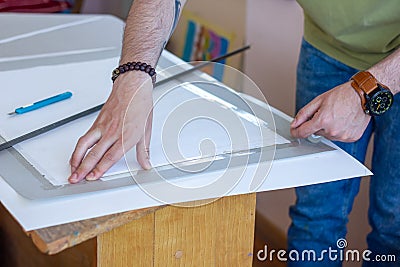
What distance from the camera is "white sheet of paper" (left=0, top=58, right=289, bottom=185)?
1.04m

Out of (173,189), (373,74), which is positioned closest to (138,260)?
(173,189)

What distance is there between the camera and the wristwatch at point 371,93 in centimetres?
110

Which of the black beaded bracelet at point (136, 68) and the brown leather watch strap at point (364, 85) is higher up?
the brown leather watch strap at point (364, 85)

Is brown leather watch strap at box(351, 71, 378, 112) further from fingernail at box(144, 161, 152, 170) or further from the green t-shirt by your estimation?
fingernail at box(144, 161, 152, 170)

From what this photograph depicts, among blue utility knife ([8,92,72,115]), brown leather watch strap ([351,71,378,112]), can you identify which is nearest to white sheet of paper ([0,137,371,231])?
brown leather watch strap ([351,71,378,112])

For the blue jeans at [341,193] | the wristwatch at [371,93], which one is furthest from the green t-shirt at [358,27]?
the wristwatch at [371,93]

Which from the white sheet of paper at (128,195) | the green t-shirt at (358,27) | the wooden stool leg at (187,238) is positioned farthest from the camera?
the green t-shirt at (358,27)

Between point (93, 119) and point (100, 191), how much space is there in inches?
9.4

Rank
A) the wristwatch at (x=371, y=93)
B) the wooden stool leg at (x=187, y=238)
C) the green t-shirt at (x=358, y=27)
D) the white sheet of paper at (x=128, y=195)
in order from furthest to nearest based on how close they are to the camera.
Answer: the green t-shirt at (x=358, y=27)
the wristwatch at (x=371, y=93)
the wooden stool leg at (x=187, y=238)
the white sheet of paper at (x=128, y=195)

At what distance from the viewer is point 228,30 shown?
2.15 meters

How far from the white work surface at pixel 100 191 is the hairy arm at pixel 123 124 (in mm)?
53

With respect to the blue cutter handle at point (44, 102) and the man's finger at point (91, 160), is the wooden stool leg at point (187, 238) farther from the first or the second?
the blue cutter handle at point (44, 102)

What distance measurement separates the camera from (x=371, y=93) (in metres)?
1.10

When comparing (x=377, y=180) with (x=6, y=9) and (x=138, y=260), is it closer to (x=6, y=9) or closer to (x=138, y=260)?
(x=138, y=260)
